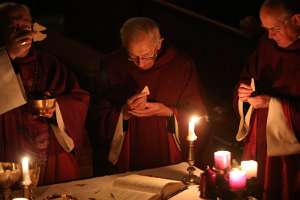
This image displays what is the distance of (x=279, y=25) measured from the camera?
4.93 meters

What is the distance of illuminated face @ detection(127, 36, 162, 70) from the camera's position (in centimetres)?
523

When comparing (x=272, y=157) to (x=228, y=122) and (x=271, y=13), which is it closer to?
(x=271, y=13)

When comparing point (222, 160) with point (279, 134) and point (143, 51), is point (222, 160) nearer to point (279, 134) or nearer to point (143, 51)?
point (279, 134)

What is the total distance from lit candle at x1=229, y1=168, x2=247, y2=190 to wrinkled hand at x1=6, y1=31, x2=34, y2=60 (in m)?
2.29

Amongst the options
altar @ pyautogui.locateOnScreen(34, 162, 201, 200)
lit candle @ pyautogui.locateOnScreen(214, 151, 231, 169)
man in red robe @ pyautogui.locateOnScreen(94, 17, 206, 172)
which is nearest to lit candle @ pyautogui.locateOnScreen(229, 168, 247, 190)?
lit candle @ pyautogui.locateOnScreen(214, 151, 231, 169)

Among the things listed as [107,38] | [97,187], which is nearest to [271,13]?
[97,187]

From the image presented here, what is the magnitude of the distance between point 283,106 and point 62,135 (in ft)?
7.09

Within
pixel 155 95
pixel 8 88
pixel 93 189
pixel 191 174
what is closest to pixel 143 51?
pixel 155 95

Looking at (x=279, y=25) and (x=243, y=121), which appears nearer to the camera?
(x=279, y=25)

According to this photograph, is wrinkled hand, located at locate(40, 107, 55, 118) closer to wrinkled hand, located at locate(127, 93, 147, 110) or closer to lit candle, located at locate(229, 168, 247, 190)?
wrinkled hand, located at locate(127, 93, 147, 110)

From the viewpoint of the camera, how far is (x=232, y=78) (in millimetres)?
7934

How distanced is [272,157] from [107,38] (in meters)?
5.04

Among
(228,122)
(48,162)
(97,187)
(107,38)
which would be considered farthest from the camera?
(107,38)

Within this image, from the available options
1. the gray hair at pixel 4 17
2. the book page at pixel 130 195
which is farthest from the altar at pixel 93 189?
the gray hair at pixel 4 17
